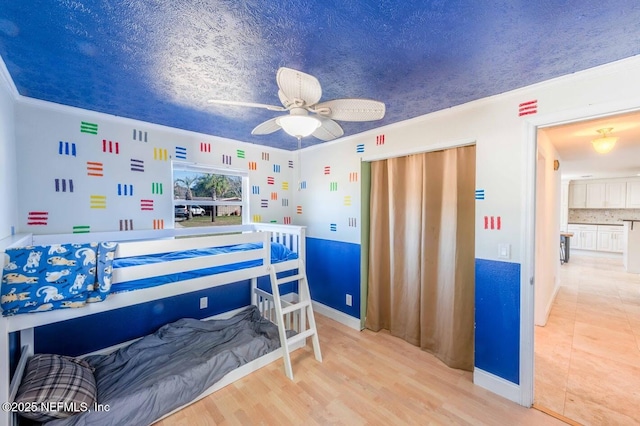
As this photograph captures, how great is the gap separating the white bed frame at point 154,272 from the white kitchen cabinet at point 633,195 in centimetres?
857

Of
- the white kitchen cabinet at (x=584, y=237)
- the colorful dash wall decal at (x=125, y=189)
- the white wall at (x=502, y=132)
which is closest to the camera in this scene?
the white wall at (x=502, y=132)

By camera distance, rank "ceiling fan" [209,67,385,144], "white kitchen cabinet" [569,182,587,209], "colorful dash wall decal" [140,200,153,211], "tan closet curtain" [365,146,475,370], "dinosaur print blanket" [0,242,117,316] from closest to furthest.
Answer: "ceiling fan" [209,67,385,144] < "dinosaur print blanket" [0,242,117,316] < "tan closet curtain" [365,146,475,370] < "colorful dash wall decal" [140,200,153,211] < "white kitchen cabinet" [569,182,587,209]

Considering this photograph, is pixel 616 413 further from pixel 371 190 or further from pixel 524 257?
pixel 371 190

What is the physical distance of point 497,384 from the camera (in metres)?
2.04

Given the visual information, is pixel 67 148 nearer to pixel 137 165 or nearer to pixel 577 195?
pixel 137 165

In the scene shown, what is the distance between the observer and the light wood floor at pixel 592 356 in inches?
74.1

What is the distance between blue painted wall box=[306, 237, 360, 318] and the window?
110 centimetres

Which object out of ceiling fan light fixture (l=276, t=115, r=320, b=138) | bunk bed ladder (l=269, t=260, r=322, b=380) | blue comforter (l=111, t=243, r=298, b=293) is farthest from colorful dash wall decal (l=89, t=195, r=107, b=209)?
ceiling fan light fixture (l=276, t=115, r=320, b=138)

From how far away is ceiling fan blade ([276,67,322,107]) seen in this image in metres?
1.17

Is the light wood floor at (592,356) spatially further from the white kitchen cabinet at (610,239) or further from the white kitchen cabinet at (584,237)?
the white kitchen cabinet at (584,237)

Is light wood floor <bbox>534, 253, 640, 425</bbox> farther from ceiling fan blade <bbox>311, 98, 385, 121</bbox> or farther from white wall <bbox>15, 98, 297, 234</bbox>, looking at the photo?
white wall <bbox>15, 98, 297, 234</bbox>

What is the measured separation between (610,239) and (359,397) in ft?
27.8

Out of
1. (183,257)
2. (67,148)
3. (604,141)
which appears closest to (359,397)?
(183,257)

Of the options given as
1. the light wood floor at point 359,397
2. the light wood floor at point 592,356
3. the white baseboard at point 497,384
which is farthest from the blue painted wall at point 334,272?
the light wood floor at point 592,356
